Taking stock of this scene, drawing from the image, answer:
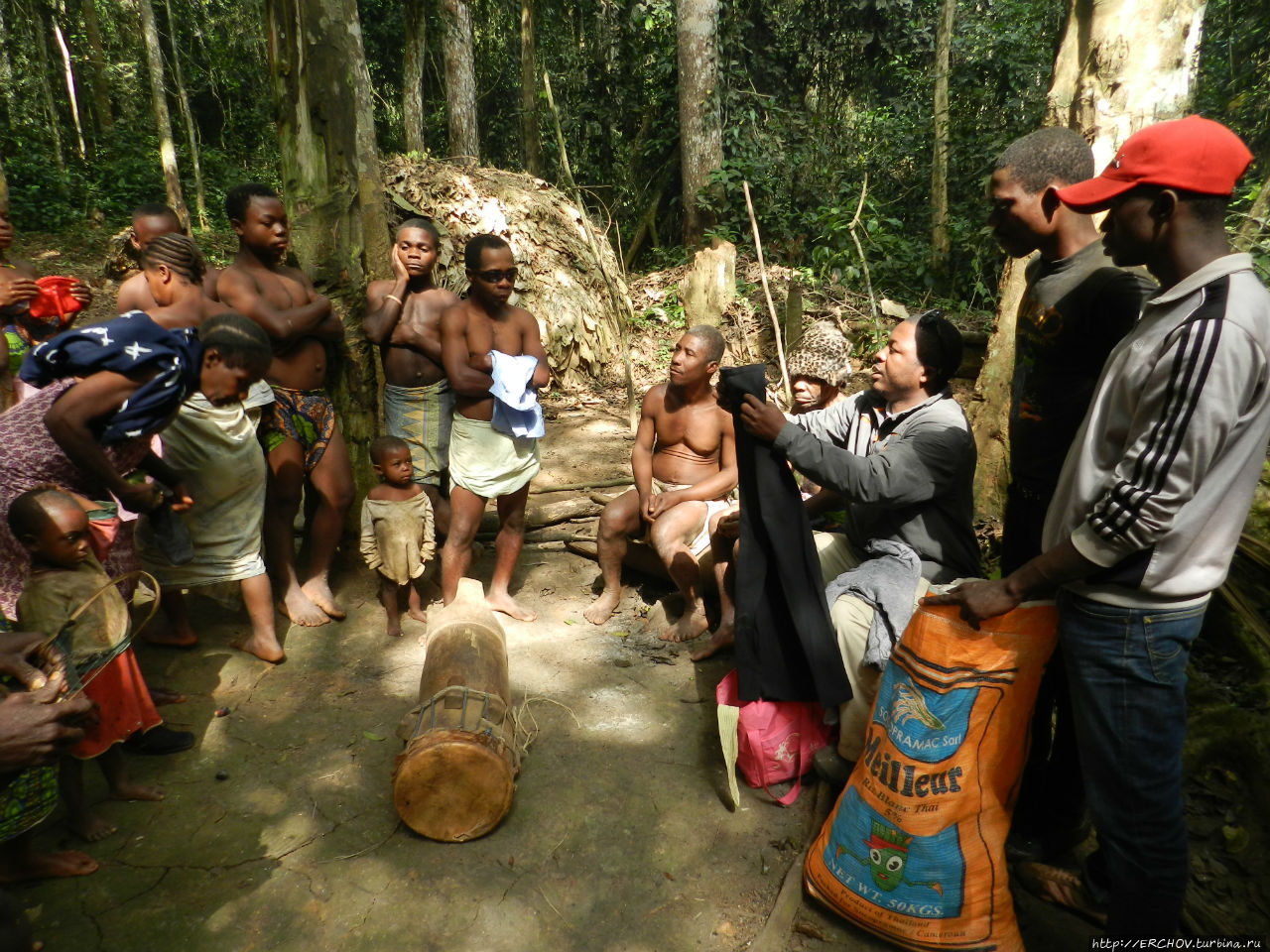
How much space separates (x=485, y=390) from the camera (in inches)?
161

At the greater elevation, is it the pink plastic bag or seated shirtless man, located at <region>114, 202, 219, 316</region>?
seated shirtless man, located at <region>114, 202, 219, 316</region>

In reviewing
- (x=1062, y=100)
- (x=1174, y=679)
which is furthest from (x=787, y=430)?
(x=1062, y=100)

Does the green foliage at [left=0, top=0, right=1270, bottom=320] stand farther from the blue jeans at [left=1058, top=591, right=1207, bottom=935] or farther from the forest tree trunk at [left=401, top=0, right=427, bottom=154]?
the blue jeans at [left=1058, top=591, right=1207, bottom=935]

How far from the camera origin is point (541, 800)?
2912mm

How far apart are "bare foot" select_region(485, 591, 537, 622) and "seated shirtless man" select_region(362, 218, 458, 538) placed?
0.49m

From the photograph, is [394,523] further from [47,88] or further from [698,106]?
[47,88]

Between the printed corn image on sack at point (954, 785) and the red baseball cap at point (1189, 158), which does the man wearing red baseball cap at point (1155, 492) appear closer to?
the red baseball cap at point (1189, 158)

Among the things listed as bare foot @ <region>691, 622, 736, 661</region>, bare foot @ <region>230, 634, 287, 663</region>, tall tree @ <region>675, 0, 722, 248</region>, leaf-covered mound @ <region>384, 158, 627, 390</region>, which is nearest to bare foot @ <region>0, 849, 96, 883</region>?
bare foot @ <region>230, 634, 287, 663</region>

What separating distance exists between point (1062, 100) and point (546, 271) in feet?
19.5

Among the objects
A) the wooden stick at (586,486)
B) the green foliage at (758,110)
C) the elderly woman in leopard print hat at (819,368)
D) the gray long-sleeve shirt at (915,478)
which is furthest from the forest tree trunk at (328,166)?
the green foliage at (758,110)

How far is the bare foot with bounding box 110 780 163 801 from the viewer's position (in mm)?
2811

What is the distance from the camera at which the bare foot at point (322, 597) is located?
4.19 m

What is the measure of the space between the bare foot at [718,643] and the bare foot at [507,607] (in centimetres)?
101

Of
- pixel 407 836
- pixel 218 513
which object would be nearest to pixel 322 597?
pixel 218 513
